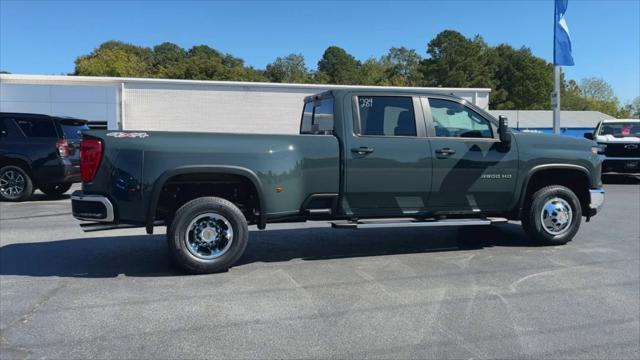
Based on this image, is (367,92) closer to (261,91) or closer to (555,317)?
(555,317)

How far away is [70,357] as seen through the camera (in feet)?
12.2

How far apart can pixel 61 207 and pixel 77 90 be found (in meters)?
15.9

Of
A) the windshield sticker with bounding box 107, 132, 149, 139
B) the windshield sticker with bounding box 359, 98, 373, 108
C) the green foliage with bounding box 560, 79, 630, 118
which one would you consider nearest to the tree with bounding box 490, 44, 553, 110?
the green foliage with bounding box 560, 79, 630, 118

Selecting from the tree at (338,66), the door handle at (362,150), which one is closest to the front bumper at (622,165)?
the door handle at (362,150)

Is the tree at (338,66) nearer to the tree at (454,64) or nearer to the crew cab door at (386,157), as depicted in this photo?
the tree at (454,64)

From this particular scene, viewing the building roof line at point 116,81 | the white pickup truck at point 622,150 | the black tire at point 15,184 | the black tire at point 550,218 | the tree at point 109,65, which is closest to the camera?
the black tire at point 550,218

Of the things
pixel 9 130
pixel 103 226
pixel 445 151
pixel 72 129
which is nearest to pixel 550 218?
pixel 445 151

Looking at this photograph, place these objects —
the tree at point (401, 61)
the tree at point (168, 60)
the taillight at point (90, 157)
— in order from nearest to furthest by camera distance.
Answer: the taillight at point (90, 157)
the tree at point (168, 60)
the tree at point (401, 61)

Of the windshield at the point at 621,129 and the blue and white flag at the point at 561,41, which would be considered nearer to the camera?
the windshield at the point at 621,129

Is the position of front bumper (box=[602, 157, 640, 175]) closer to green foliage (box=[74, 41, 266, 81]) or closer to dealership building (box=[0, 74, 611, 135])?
dealership building (box=[0, 74, 611, 135])

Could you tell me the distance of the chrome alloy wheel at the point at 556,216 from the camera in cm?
708

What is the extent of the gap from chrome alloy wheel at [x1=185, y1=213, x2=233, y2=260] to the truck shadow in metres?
0.34

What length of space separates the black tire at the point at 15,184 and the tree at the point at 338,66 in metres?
70.8

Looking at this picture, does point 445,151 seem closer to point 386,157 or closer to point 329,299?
point 386,157
